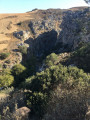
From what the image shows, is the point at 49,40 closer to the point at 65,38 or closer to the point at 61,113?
the point at 65,38

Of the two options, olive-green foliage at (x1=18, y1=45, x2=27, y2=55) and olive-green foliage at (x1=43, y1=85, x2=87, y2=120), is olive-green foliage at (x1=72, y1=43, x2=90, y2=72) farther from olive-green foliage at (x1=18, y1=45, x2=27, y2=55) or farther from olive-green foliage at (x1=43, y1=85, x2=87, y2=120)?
olive-green foliage at (x1=18, y1=45, x2=27, y2=55)

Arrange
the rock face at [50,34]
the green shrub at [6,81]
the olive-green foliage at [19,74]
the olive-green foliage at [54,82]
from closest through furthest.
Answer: the olive-green foliage at [54,82]
the green shrub at [6,81]
the olive-green foliage at [19,74]
the rock face at [50,34]

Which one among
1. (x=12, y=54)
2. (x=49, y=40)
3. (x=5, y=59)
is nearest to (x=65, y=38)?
(x=49, y=40)

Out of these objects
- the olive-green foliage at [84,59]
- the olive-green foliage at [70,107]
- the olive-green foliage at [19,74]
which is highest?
the olive-green foliage at [70,107]

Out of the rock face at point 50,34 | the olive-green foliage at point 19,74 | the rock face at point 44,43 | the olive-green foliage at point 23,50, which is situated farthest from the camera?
the rock face at point 44,43

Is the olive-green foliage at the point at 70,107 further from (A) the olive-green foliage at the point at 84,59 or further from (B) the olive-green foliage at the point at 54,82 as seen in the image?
(A) the olive-green foliage at the point at 84,59

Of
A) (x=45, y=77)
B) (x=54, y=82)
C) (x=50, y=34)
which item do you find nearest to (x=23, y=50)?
(x=50, y=34)

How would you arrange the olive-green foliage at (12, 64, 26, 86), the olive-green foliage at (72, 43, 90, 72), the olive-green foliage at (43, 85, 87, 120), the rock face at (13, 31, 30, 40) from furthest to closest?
the rock face at (13, 31, 30, 40) → the olive-green foliage at (12, 64, 26, 86) → the olive-green foliage at (72, 43, 90, 72) → the olive-green foliage at (43, 85, 87, 120)

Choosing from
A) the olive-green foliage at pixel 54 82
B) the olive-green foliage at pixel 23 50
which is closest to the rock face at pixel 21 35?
the olive-green foliage at pixel 23 50

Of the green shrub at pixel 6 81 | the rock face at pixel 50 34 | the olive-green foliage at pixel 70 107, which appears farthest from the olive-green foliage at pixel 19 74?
the olive-green foliage at pixel 70 107

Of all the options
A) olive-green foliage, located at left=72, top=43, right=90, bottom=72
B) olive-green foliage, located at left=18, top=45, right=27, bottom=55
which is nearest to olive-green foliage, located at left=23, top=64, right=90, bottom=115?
olive-green foliage, located at left=72, top=43, right=90, bottom=72

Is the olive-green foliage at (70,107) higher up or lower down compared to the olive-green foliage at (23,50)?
higher up

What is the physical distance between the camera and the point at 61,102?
6.84 metres

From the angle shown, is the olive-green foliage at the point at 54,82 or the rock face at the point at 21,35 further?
the rock face at the point at 21,35
